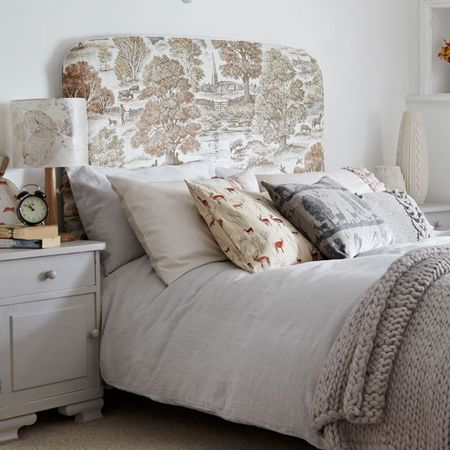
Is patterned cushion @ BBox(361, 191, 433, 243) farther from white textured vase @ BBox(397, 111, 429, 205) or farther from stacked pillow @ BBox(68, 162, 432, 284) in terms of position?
white textured vase @ BBox(397, 111, 429, 205)

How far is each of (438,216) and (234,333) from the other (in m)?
2.16

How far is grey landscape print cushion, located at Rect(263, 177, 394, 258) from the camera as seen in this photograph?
3256 millimetres

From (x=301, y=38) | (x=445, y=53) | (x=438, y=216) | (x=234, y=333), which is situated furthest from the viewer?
(x=445, y=53)

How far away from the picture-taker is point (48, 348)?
3.18 meters

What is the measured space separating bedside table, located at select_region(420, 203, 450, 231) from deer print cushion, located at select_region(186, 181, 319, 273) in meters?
1.62

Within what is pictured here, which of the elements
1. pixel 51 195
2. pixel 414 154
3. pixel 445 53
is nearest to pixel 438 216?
pixel 414 154

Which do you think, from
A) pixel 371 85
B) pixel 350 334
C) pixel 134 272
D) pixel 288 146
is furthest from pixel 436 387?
pixel 371 85

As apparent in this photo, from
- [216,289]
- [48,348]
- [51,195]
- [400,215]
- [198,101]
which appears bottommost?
[48,348]

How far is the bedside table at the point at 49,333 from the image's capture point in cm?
309

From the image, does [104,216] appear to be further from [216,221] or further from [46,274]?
[216,221]

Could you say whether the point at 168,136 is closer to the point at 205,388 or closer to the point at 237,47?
the point at 237,47

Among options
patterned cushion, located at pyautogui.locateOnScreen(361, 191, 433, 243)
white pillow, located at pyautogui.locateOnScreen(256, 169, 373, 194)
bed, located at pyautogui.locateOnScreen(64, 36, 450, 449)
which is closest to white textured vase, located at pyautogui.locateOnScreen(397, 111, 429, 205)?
bed, located at pyautogui.locateOnScreen(64, 36, 450, 449)

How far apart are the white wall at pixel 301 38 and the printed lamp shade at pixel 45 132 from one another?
0.68 ft

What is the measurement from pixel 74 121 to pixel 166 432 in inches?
43.3
